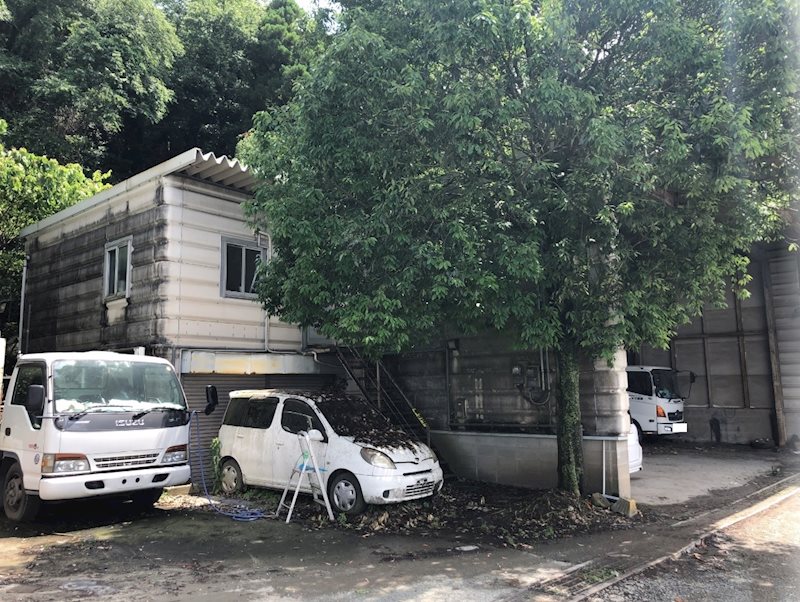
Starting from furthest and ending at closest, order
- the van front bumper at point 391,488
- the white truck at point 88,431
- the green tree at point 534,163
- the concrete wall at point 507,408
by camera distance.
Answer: the concrete wall at point 507,408 < the van front bumper at point 391,488 < the white truck at point 88,431 < the green tree at point 534,163

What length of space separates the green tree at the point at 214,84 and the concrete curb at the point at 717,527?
20467 mm

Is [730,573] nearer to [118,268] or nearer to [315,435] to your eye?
[315,435]

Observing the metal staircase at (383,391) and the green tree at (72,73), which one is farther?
the green tree at (72,73)

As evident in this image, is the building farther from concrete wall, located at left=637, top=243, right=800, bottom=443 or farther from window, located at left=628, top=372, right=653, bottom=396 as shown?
concrete wall, located at left=637, top=243, right=800, bottom=443

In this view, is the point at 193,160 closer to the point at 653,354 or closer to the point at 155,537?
the point at 155,537

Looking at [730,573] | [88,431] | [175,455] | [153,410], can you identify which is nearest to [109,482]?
[88,431]

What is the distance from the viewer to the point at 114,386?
324 inches

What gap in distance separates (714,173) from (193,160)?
7.88m

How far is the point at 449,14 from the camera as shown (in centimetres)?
690

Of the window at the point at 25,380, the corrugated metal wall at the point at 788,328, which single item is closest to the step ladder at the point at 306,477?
the window at the point at 25,380

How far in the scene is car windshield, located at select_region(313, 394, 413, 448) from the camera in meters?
8.62

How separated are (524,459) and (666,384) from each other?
791 centimetres

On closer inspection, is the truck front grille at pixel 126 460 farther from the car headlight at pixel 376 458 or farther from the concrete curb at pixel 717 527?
the concrete curb at pixel 717 527

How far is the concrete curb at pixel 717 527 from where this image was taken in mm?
5562
